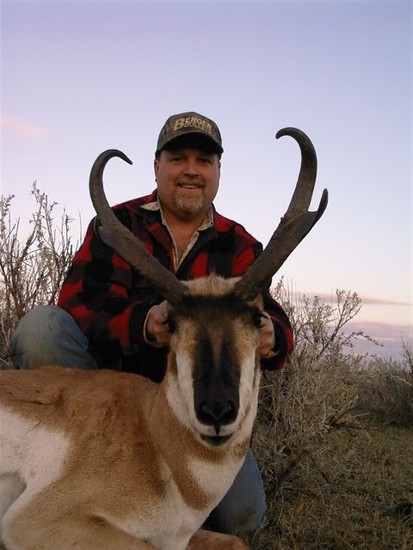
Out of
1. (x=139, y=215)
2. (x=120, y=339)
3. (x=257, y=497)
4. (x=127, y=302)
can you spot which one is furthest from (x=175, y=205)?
(x=257, y=497)

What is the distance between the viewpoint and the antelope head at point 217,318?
3.88m

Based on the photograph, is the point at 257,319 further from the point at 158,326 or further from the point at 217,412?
the point at 217,412

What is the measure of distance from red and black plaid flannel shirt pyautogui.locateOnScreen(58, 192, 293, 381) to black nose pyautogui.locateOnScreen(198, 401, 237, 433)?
1.37 meters

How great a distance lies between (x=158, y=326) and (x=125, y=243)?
2.11 ft

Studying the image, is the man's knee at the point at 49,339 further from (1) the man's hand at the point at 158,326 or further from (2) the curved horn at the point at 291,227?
(2) the curved horn at the point at 291,227

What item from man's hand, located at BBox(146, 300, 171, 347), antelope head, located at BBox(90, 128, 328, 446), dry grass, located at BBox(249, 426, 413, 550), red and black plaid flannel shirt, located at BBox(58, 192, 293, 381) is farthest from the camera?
red and black plaid flannel shirt, located at BBox(58, 192, 293, 381)

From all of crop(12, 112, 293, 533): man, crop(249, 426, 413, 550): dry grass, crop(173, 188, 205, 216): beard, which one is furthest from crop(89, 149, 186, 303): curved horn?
crop(249, 426, 413, 550): dry grass

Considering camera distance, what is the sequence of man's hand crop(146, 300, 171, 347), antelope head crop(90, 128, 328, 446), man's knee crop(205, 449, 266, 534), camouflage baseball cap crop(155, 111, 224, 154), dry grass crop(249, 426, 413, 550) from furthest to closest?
camouflage baseball cap crop(155, 111, 224, 154) < man's knee crop(205, 449, 266, 534) < dry grass crop(249, 426, 413, 550) < man's hand crop(146, 300, 171, 347) < antelope head crop(90, 128, 328, 446)

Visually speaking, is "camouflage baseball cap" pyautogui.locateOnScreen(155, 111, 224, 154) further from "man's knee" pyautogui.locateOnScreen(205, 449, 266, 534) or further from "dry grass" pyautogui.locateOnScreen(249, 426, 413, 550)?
"dry grass" pyautogui.locateOnScreen(249, 426, 413, 550)

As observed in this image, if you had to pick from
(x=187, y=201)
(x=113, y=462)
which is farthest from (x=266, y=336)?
(x=187, y=201)

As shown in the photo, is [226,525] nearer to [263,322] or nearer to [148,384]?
[148,384]

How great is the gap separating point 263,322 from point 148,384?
1051mm

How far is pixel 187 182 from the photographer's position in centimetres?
646

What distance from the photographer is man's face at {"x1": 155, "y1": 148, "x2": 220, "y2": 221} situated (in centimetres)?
644
